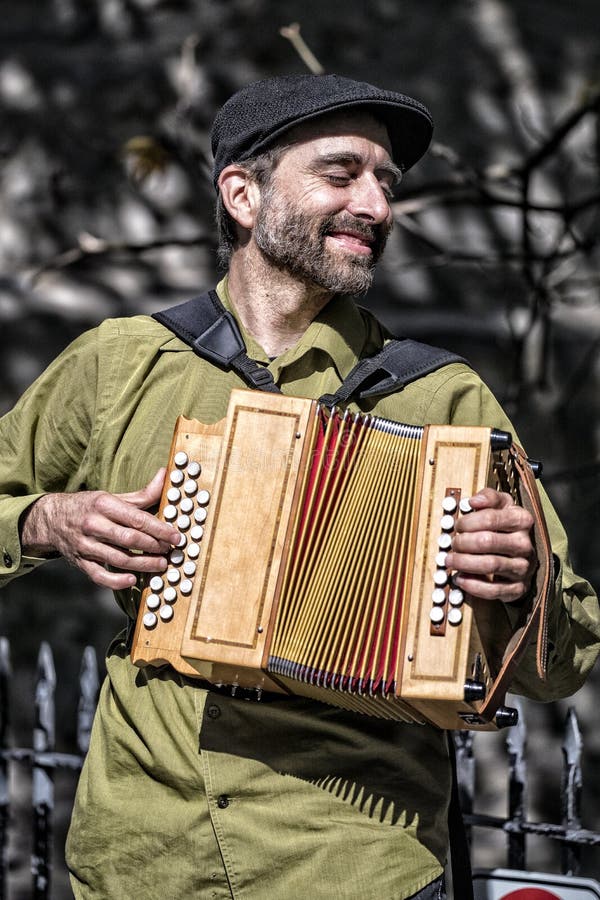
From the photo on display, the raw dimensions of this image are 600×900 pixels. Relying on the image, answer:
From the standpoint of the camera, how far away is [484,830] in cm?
488

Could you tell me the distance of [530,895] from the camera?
114 inches

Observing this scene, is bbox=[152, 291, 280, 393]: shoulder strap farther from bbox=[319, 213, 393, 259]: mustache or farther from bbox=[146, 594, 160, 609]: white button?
bbox=[146, 594, 160, 609]: white button

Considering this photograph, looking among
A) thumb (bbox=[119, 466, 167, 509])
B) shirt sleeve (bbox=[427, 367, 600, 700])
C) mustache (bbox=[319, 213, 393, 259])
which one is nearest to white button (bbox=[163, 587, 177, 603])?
thumb (bbox=[119, 466, 167, 509])

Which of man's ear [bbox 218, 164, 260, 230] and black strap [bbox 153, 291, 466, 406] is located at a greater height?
man's ear [bbox 218, 164, 260, 230]

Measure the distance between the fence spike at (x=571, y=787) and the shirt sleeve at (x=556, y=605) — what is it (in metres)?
0.66

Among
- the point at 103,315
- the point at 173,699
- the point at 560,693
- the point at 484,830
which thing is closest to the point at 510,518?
the point at 560,693

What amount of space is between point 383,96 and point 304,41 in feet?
9.60

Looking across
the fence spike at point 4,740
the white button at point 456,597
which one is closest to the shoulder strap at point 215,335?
the white button at point 456,597

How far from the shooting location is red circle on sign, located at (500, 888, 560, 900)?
290 centimetres

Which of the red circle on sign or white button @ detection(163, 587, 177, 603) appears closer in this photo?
white button @ detection(163, 587, 177, 603)

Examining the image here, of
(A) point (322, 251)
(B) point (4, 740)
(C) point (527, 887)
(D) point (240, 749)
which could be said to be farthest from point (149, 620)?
(B) point (4, 740)

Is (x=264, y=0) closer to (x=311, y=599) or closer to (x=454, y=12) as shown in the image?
(x=454, y=12)

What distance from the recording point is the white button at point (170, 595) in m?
2.12

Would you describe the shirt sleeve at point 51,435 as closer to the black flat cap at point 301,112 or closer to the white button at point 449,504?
the black flat cap at point 301,112
